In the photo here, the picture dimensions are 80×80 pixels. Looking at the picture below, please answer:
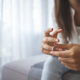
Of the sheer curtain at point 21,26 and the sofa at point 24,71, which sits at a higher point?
the sheer curtain at point 21,26

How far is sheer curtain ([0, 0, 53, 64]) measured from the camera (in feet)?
4.33

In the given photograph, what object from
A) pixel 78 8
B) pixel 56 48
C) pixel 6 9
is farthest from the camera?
pixel 6 9

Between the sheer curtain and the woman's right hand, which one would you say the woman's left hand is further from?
the sheer curtain

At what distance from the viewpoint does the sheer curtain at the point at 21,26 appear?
1.32 m

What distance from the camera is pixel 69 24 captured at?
928mm

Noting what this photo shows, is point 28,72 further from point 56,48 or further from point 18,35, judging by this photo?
point 18,35

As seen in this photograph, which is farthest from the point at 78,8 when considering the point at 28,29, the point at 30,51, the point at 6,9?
the point at 30,51

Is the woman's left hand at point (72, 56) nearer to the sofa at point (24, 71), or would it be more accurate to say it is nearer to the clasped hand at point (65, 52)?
the clasped hand at point (65, 52)

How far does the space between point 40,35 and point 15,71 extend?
2.53 ft

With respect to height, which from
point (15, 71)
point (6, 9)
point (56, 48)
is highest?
point (6, 9)

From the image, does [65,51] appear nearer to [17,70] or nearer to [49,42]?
[49,42]

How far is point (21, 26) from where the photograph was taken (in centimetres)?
147

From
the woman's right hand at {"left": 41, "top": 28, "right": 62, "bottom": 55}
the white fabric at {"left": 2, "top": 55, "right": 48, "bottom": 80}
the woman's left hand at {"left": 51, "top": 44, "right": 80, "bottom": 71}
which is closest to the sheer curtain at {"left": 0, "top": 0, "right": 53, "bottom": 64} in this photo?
the white fabric at {"left": 2, "top": 55, "right": 48, "bottom": 80}

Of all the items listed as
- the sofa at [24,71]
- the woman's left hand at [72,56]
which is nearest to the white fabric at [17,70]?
the sofa at [24,71]
